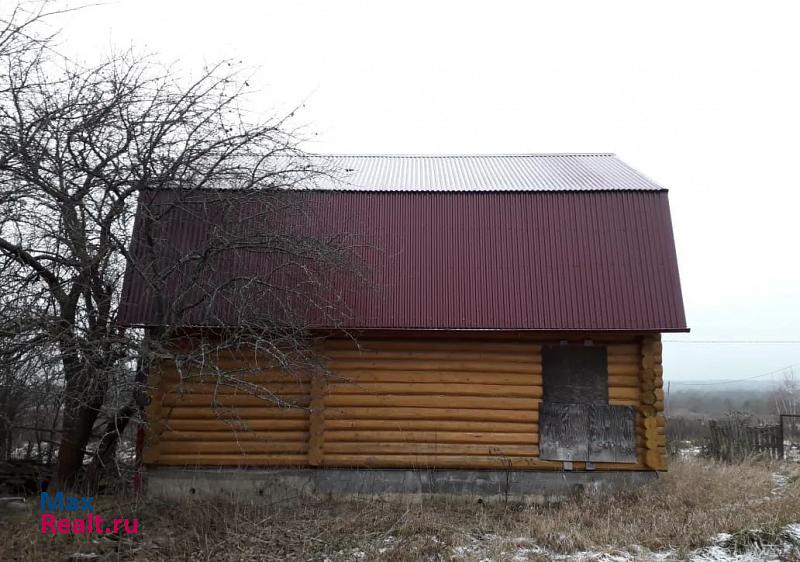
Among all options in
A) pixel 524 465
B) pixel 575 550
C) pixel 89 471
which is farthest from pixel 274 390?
pixel 575 550

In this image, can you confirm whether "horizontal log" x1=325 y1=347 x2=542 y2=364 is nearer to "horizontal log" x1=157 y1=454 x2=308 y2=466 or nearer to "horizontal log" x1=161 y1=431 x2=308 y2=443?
"horizontal log" x1=161 y1=431 x2=308 y2=443

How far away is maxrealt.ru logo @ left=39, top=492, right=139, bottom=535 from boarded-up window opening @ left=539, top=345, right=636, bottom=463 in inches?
235

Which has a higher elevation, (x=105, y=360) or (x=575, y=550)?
(x=105, y=360)

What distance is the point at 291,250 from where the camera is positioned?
8.45 m

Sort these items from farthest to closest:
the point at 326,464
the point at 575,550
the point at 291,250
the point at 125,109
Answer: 1. the point at 326,464
2. the point at 291,250
3. the point at 125,109
4. the point at 575,550

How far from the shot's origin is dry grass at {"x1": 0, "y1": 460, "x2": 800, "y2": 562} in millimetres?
6617

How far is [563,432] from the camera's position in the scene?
9453 mm

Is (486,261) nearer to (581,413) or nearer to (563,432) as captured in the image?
(581,413)

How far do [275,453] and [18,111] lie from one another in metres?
5.85

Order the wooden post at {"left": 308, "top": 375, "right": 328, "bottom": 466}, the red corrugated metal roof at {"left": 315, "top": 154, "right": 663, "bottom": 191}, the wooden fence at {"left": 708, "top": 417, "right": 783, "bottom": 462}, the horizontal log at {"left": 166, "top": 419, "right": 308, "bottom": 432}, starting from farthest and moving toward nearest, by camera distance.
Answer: the wooden fence at {"left": 708, "top": 417, "right": 783, "bottom": 462}, the red corrugated metal roof at {"left": 315, "top": 154, "right": 663, "bottom": 191}, the horizontal log at {"left": 166, "top": 419, "right": 308, "bottom": 432}, the wooden post at {"left": 308, "top": 375, "right": 328, "bottom": 466}

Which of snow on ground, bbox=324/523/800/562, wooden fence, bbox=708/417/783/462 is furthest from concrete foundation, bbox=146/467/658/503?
wooden fence, bbox=708/417/783/462

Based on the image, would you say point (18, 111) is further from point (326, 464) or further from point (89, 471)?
point (326, 464)

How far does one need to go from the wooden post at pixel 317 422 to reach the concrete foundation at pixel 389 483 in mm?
229

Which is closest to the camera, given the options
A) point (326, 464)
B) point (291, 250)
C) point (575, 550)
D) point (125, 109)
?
point (575, 550)
